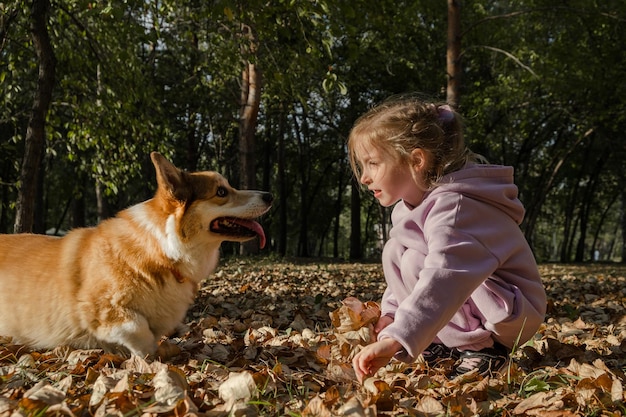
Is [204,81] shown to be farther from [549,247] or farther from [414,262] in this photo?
[549,247]

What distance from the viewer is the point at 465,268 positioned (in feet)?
7.32

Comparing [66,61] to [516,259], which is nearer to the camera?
[516,259]

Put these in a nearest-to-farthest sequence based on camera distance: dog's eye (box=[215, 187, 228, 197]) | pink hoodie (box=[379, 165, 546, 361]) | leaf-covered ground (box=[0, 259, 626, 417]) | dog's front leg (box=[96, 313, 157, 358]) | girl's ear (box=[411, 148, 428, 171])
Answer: leaf-covered ground (box=[0, 259, 626, 417]) < pink hoodie (box=[379, 165, 546, 361]) < girl's ear (box=[411, 148, 428, 171]) < dog's front leg (box=[96, 313, 157, 358]) < dog's eye (box=[215, 187, 228, 197])

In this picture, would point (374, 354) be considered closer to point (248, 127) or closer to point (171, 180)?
point (171, 180)

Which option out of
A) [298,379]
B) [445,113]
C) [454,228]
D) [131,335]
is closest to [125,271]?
[131,335]

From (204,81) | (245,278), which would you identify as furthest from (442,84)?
(245,278)

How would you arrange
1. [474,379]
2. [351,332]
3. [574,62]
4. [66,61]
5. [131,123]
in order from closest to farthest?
[474,379] < [351,332] < [131,123] < [66,61] < [574,62]

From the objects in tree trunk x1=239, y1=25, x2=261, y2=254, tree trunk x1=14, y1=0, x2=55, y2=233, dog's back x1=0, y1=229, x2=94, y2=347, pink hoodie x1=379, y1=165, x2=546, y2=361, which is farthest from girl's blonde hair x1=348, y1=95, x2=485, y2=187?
tree trunk x1=239, y1=25, x2=261, y2=254

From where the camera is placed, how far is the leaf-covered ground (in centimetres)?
191

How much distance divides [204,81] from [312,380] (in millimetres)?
12987

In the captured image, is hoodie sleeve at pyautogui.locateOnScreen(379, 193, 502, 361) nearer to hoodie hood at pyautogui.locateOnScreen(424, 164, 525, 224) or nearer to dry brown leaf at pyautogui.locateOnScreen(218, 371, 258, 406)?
hoodie hood at pyautogui.locateOnScreen(424, 164, 525, 224)

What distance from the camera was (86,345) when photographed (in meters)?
3.11

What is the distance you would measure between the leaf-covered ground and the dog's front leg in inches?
4.9

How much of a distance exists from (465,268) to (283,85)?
523 cm
